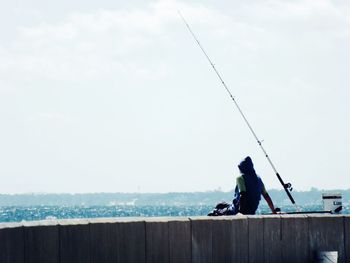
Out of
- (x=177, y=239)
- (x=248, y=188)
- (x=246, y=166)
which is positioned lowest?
(x=177, y=239)

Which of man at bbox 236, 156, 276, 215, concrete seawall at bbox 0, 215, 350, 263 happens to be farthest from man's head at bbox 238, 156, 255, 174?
concrete seawall at bbox 0, 215, 350, 263

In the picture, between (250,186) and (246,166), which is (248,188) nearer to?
(250,186)

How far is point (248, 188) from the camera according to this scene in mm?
13094

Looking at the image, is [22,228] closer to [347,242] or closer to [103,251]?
[103,251]

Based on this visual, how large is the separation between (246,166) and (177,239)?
467 centimetres

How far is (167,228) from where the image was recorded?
27.5ft

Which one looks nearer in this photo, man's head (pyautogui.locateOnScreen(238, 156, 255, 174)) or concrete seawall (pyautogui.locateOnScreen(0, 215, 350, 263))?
concrete seawall (pyautogui.locateOnScreen(0, 215, 350, 263))

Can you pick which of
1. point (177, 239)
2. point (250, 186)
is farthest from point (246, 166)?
point (177, 239)

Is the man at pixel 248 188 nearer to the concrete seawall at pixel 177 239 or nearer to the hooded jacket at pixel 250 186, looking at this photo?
the hooded jacket at pixel 250 186

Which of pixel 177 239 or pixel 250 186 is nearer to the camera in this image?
pixel 177 239

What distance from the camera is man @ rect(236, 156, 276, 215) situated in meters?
13.0

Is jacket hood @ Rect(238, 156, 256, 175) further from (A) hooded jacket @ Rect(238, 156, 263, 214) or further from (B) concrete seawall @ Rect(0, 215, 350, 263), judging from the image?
(B) concrete seawall @ Rect(0, 215, 350, 263)

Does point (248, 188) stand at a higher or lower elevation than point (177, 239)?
higher

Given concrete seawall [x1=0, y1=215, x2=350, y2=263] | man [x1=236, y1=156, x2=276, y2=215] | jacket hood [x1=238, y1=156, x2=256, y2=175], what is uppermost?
jacket hood [x1=238, y1=156, x2=256, y2=175]
